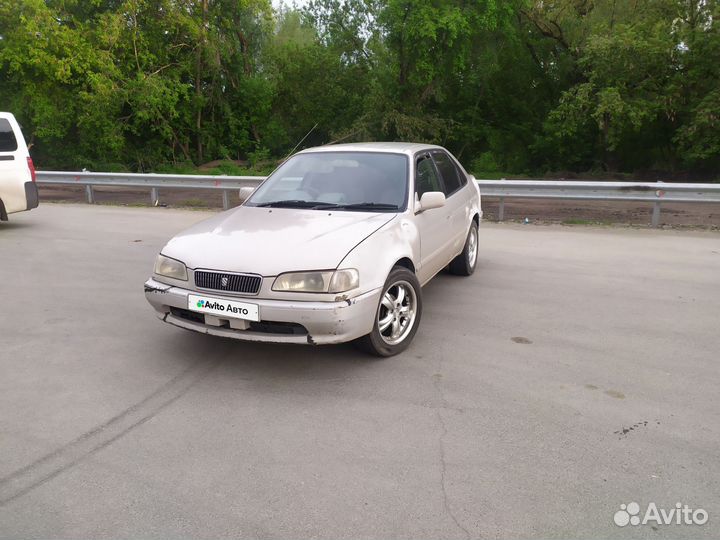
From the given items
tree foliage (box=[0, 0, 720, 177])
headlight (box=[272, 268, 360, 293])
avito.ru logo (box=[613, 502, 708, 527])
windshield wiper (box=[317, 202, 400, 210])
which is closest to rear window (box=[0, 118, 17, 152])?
windshield wiper (box=[317, 202, 400, 210])

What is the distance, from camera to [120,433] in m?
3.46

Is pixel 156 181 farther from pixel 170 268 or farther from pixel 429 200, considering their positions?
pixel 429 200

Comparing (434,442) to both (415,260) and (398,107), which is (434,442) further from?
(398,107)

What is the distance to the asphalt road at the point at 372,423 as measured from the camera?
2.73 metres

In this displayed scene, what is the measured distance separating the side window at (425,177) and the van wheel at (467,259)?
1110mm

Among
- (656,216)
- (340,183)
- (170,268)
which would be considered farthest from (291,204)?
(656,216)

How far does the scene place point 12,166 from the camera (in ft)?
32.1

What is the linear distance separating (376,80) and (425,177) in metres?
21.5

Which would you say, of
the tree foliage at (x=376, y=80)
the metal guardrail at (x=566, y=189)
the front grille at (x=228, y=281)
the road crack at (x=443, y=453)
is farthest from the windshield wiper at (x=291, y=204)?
the tree foliage at (x=376, y=80)

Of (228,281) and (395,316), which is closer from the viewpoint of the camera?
(228,281)

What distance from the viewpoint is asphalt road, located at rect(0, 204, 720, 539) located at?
2734 millimetres

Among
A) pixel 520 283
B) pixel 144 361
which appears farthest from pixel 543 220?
pixel 144 361

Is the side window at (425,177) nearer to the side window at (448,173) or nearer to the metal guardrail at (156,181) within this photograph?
the side window at (448,173)

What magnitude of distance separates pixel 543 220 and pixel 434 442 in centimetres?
859
